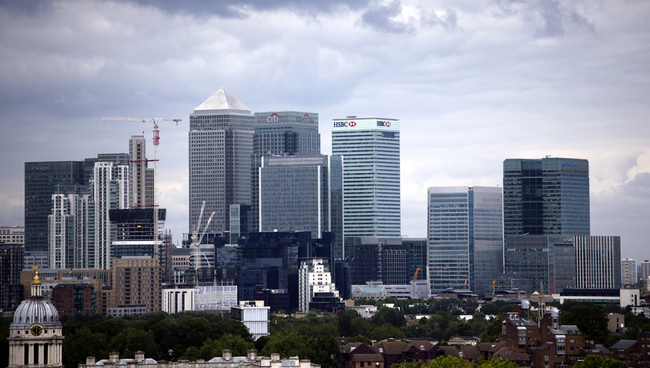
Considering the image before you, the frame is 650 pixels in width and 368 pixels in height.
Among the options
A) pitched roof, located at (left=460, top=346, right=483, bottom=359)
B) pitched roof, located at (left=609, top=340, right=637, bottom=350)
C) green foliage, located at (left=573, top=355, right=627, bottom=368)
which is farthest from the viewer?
pitched roof, located at (left=609, top=340, right=637, bottom=350)

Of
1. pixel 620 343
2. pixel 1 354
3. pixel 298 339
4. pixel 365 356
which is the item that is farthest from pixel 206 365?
pixel 620 343

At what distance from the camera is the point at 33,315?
115m

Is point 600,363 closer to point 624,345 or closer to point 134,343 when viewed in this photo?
point 624,345

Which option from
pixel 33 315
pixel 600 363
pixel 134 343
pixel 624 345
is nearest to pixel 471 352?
pixel 624 345

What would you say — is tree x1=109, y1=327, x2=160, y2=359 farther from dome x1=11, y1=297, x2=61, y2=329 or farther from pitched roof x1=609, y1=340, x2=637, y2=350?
pitched roof x1=609, y1=340, x2=637, y2=350

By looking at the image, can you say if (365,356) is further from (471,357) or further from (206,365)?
(206,365)

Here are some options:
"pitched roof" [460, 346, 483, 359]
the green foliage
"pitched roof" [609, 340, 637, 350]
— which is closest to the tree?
"pitched roof" [460, 346, 483, 359]

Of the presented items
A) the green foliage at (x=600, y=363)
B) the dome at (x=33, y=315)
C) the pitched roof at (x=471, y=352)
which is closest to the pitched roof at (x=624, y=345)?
the pitched roof at (x=471, y=352)

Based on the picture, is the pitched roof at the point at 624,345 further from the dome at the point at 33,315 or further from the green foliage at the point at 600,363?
the dome at the point at 33,315

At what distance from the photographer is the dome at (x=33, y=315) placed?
115 meters

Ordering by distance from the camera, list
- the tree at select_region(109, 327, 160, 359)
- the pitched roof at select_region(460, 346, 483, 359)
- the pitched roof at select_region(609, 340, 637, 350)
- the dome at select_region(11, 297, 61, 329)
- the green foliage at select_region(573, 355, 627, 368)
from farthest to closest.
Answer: the pitched roof at select_region(609, 340, 637, 350) → the pitched roof at select_region(460, 346, 483, 359) → the tree at select_region(109, 327, 160, 359) → the green foliage at select_region(573, 355, 627, 368) → the dome at select_region(11, 297, 61, 329)

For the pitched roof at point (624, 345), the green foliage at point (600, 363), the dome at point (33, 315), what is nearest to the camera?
the dome at point (33, 315)

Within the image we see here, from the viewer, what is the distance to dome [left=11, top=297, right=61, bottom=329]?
115m

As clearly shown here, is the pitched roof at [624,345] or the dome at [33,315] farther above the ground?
the dome at [33,315]
